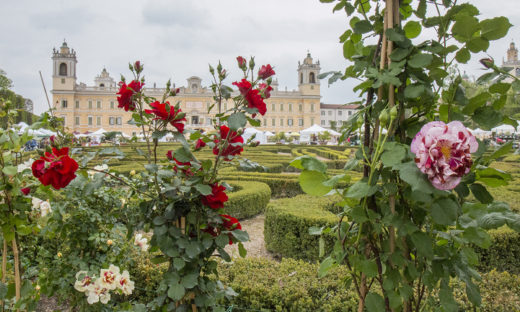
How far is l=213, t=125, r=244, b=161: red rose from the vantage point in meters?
1.13

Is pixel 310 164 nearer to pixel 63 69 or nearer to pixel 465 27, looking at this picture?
pixel 465 27

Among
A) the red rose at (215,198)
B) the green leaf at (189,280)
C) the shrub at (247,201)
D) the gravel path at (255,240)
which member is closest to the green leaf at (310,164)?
the red rose at (215,198)

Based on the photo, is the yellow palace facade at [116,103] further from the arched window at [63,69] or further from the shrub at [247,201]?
the shrub at [247,201]

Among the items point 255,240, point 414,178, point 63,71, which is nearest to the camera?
point 414,178

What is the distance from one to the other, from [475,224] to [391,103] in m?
0.33

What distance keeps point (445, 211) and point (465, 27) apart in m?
0.41

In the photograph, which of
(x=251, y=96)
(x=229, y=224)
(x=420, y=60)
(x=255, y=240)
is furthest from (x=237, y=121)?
(x=255, y=240)

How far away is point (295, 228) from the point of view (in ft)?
12.3

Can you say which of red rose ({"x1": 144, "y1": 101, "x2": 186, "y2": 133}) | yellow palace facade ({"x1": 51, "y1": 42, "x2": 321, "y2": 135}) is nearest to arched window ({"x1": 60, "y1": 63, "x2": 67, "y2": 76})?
yellow palace facade ({"x1": 51, "y1": 42, "x2": 321, "y2": 135})

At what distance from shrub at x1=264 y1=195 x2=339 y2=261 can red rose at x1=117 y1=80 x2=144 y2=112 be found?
2.64 metres

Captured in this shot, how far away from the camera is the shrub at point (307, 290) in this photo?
1882mm

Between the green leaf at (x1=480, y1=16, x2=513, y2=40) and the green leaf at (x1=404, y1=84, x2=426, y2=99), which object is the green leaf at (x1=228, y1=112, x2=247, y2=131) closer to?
the green leaf at (x1=404, y1=84, x2=426, y2=99)

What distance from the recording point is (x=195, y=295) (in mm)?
1205

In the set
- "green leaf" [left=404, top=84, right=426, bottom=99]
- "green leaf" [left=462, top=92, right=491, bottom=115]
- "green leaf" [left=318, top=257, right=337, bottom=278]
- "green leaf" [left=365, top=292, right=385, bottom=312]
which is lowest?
"green leaf" [left=365, top=292, right=385, bottom=312]
